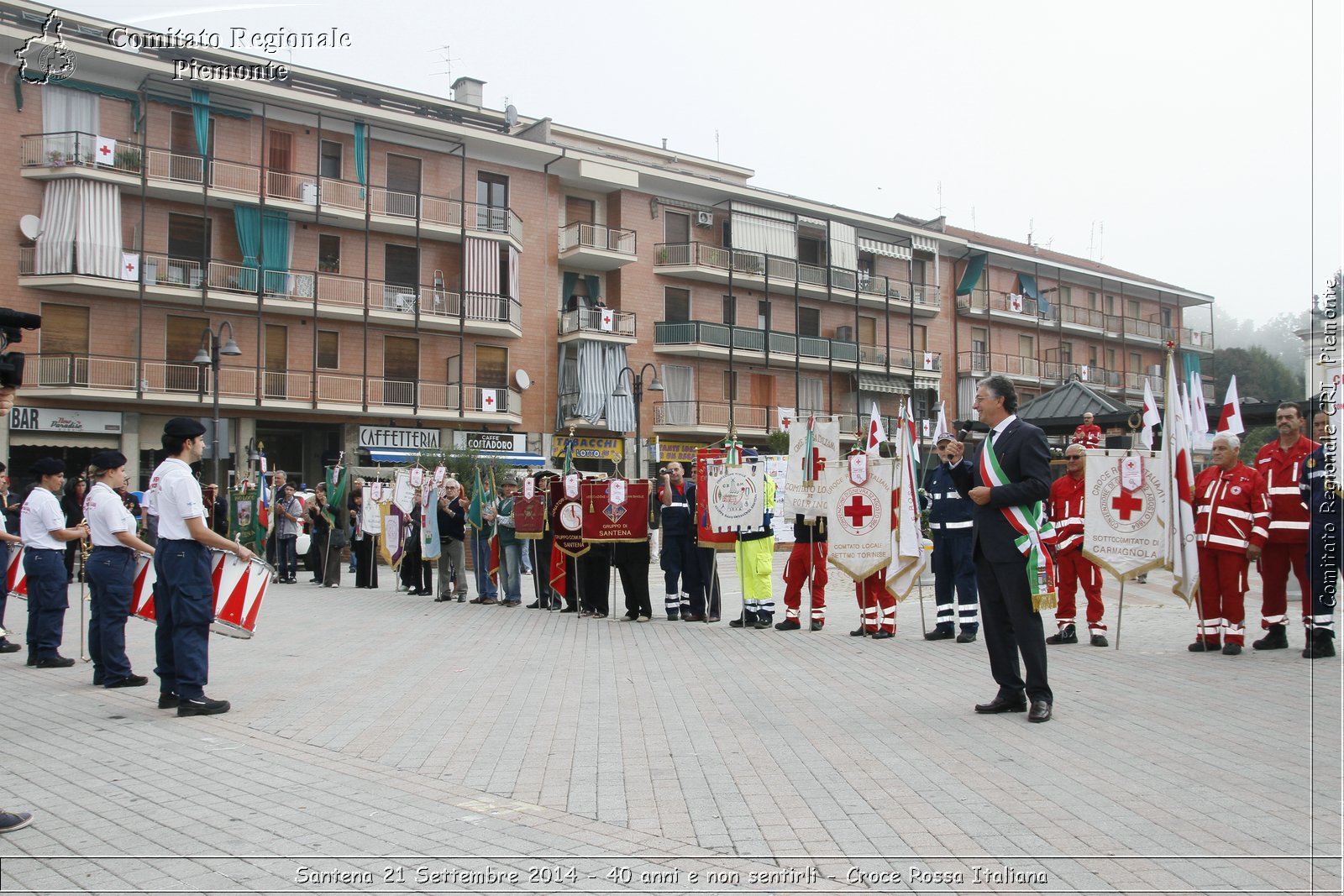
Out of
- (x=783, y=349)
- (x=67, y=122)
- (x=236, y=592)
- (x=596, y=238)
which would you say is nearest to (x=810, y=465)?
(x=236, y=592)

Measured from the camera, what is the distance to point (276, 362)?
Answer: 126 ft

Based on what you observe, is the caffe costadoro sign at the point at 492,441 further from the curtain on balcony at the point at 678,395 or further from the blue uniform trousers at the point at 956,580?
the blue uniform trousers at the point at 956,580

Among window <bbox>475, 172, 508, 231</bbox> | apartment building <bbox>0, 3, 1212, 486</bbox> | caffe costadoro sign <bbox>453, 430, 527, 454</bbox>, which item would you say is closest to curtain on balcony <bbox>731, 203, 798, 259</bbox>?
apartment building <bbox>0, 3, 1212, 486</bbox>

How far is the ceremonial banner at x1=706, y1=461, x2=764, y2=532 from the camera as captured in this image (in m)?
14.0

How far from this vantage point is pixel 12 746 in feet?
22.3

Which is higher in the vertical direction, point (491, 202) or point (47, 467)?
point (491, 202)

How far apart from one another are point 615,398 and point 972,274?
2296cm

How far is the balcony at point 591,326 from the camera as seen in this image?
4391cm

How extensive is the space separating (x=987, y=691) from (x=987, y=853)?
431 cm

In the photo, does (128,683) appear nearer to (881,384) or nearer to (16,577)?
(16,577)

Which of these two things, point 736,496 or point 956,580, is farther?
point 736,496

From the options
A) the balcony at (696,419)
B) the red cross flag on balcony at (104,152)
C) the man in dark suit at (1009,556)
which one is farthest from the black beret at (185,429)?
the balcony at (696,419)

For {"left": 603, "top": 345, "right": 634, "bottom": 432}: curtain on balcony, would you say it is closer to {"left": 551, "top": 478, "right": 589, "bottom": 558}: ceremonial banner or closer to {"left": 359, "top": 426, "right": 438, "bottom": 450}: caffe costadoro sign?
{"left": 359, "top": 426, "right": 438, "bottom": 450}: caffe costadoro sign

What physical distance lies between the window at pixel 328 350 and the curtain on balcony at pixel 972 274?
31.9 m
